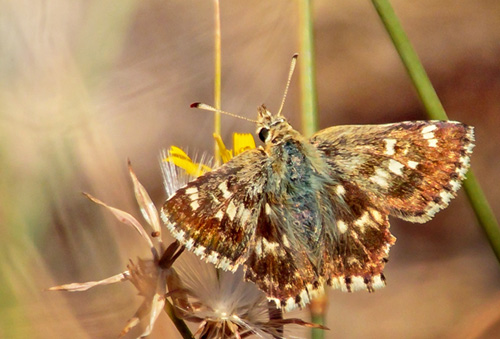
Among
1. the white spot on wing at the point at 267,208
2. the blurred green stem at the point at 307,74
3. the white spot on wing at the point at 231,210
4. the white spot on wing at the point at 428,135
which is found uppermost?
the blurred green stem at the point at 307,74

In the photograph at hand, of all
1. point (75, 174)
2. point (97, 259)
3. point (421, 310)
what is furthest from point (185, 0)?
point (421, 310)

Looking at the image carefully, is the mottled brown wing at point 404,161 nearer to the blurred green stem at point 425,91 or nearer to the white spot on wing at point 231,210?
the blurred green stem at point 425,91

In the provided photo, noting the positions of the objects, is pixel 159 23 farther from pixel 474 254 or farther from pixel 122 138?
pixel 474 254

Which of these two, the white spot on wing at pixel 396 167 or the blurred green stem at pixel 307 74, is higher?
the blurred green stem at pixel 307 74

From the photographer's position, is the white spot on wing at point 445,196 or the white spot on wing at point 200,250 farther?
the white spot on wing at point 445,196

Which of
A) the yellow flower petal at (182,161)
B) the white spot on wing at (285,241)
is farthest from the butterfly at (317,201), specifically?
the yellow flower petal at (182,161)

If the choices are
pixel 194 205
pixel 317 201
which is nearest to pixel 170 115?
pixel 317 201
